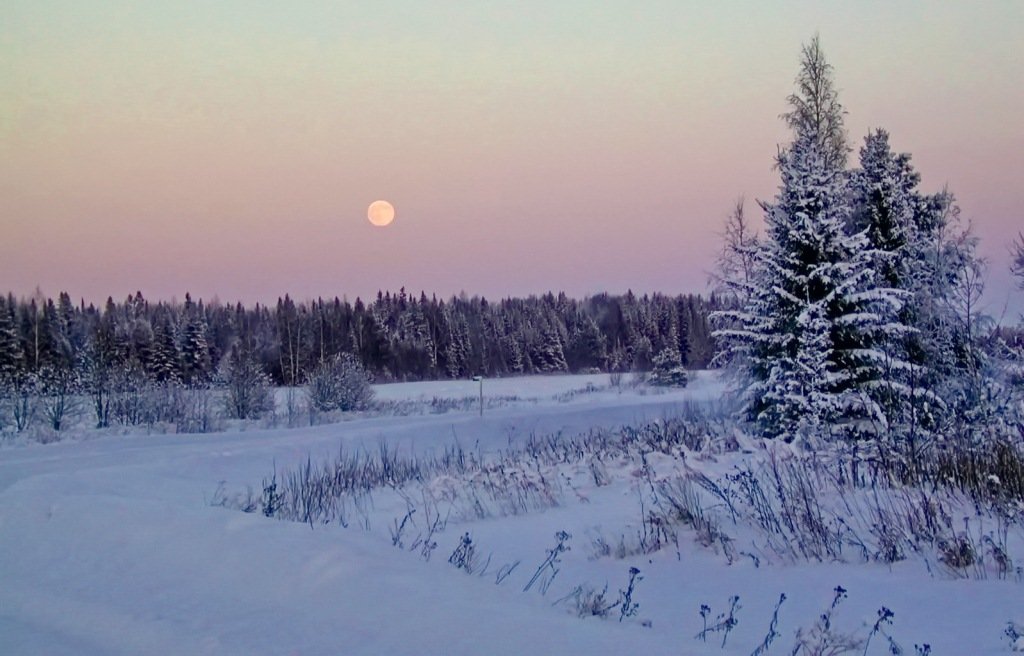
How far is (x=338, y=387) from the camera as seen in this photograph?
3375 cm

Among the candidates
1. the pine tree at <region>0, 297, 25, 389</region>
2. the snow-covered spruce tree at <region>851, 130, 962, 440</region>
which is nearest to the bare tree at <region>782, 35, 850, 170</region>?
the snow-covered spruce tree at <region>851, 130, 962, 440</region>

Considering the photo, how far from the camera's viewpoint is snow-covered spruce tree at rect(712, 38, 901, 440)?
A: 575 inches

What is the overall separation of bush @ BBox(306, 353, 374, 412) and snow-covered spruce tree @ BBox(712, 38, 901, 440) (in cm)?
2119

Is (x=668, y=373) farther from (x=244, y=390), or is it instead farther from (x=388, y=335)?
(x=388, y=335)

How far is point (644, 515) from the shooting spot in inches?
290

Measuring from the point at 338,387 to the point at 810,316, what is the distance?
2325 cm

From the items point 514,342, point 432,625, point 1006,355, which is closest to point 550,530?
point 432,625

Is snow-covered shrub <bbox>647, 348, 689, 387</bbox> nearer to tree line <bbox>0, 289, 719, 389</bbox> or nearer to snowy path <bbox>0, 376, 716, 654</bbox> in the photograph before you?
A: tree line <bbox>0, 289, 719, 389</bbox>

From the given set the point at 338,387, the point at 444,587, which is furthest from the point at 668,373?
the point at 444,587

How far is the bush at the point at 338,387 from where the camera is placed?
33.2 meters

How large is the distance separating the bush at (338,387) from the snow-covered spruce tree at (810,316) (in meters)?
21.2

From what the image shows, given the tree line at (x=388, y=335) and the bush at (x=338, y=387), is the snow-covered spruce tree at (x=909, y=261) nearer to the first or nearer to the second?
the bush at (x=338, y=387)

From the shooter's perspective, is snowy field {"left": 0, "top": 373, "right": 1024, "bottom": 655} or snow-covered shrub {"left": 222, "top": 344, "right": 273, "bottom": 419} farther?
snow-covered shrub {"left": 222, "top": 344, "right": 273, "bottom": 419}

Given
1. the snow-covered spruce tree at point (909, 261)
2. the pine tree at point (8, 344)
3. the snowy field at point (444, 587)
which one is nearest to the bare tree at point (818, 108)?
the snow-covered spruce tree at point (909, 261)
